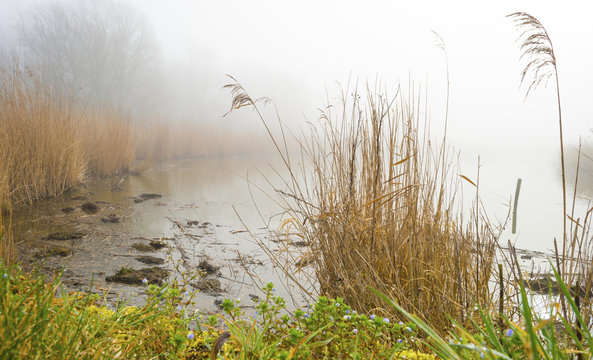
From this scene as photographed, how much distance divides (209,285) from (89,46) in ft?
76.0

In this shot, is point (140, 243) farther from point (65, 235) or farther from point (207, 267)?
point (207, 267)

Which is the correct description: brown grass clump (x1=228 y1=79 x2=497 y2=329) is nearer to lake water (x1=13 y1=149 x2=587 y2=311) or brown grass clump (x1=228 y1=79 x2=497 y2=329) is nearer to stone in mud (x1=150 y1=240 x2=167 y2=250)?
lake water (x1=13 y1=149 x2=587 y2=311)

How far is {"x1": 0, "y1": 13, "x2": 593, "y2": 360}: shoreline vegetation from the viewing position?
37.4 inches

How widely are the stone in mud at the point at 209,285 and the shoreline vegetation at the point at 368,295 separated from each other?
0.32 meters

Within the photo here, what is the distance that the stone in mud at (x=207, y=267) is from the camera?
300 cm

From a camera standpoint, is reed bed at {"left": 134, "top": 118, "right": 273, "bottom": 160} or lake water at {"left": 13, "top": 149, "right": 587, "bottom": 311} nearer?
lake water at {"left": 13, "top": 149, "right": 587, "bottom": 311}

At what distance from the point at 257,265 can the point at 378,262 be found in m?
1.54

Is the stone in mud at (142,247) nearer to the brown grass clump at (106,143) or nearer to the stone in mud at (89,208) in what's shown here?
the stone in mud at (89,208)

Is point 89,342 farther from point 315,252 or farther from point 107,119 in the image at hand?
point 107,119

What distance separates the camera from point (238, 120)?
38.2 metres

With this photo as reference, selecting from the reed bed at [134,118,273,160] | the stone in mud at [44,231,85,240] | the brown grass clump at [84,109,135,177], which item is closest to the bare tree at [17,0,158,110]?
the reed bed at [134,118,273,160]

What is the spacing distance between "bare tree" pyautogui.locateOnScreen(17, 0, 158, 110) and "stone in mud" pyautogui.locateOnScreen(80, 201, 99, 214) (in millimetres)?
17672

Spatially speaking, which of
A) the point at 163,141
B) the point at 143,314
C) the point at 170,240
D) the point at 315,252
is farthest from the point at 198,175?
the point at 143,314

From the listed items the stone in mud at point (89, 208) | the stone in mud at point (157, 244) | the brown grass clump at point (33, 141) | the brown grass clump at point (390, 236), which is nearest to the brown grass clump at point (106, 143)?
the brown grass clump at point (33, 141)
